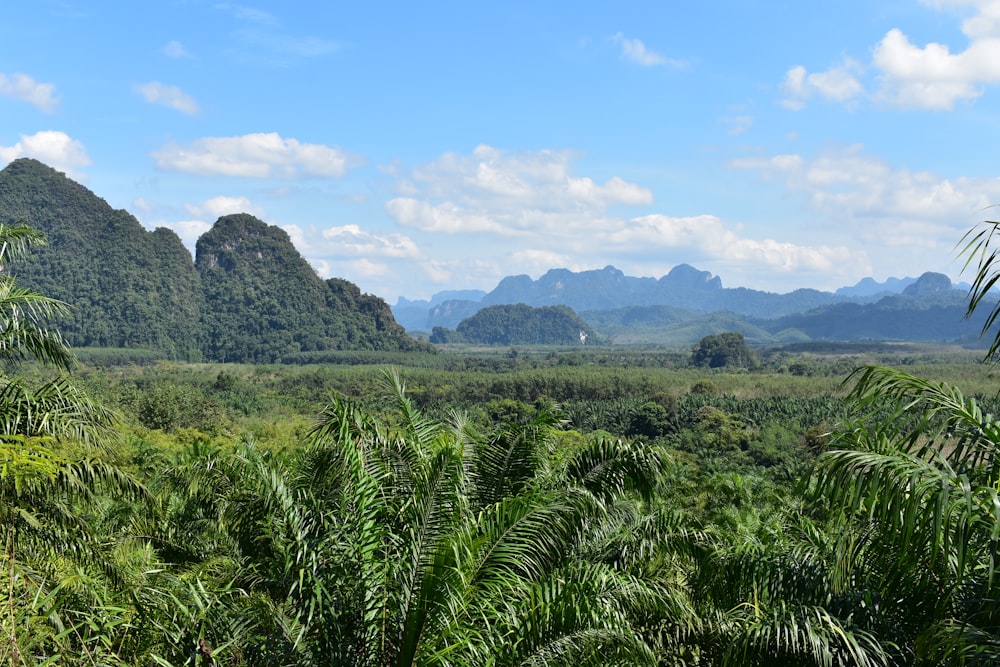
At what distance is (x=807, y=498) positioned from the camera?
5570mm

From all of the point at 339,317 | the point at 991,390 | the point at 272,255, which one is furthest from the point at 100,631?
the point at 272,255

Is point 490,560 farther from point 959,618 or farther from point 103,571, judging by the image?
point 103,571

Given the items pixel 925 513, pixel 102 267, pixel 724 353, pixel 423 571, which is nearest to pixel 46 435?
pixel 423 571

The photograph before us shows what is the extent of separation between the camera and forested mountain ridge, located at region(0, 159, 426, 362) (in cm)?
11325

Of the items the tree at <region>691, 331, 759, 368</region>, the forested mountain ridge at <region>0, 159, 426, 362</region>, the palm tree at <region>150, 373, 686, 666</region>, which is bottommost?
the tree at <region>691, 331, 759, 368</region>

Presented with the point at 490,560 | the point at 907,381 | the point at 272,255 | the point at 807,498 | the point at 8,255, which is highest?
the point at 272,255

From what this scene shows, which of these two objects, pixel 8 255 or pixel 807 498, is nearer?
pixel 807 498

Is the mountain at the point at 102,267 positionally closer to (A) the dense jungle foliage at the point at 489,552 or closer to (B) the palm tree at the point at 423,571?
(A) the dense jungle foliage at the point at 489,552

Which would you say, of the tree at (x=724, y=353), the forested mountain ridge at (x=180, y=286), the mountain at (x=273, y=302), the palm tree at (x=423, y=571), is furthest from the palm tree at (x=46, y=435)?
the mountain at (x=273, y=302)

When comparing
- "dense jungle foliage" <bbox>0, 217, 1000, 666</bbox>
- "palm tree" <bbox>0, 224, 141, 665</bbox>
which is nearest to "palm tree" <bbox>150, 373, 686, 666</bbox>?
"dense jungle foliage" <bbox>0, 217, 1000, 666</bbox>

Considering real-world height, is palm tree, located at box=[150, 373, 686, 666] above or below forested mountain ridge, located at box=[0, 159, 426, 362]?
below

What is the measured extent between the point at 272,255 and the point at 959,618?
140570 mm

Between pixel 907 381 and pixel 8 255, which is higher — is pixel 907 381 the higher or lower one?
the lower one

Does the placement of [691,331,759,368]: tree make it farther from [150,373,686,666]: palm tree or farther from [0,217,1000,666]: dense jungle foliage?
[150,373,686,666]: palm tree
